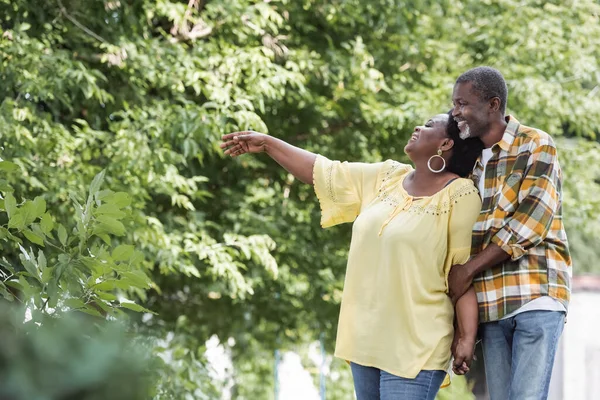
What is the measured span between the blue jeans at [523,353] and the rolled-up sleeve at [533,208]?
0.19 meters

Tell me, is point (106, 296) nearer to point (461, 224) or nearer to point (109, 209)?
point (109, 209)

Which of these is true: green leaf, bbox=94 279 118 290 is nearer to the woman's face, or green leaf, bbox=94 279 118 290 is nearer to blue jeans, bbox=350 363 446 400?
blue jeans, bbox=350 363 446 400

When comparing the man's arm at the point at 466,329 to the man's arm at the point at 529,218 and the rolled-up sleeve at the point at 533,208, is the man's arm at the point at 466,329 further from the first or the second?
the rolled-up sleeve at the point at 533,208

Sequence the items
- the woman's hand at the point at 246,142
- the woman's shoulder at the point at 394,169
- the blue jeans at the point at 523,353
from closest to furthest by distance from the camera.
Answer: the blue jeans at the point at 523,353
the woman's shoulder at the point at 394,169
the woman's hand at the point at 246,142

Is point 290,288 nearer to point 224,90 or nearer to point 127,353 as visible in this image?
point 224,90

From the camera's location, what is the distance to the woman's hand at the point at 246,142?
3348mm

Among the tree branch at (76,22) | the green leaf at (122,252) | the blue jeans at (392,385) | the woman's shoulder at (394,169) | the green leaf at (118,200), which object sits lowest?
the blue jeans at (392,385)

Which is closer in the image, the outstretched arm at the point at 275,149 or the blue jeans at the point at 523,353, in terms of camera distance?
the blue jeans at the point at 523,353

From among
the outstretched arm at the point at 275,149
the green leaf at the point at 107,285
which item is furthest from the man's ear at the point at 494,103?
the green leaf at the point at 107,285

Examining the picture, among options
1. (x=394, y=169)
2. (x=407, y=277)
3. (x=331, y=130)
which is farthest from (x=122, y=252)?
(x=331, y=130)

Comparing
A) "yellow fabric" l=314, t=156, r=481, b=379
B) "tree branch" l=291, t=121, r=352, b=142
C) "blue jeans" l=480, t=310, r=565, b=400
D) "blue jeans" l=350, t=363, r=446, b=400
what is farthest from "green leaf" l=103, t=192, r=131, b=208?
"tree branch" l=291, t=121, r=352, b=142

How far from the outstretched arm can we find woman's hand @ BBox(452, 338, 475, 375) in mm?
768

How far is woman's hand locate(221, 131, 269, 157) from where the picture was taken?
335 cm

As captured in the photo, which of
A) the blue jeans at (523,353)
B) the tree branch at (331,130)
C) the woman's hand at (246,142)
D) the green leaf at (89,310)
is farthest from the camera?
the tree branch at (331,130)
